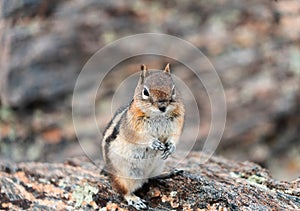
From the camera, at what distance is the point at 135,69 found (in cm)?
972

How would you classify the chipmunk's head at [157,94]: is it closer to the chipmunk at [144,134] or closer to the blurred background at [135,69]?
the chipmunk at [144,134]

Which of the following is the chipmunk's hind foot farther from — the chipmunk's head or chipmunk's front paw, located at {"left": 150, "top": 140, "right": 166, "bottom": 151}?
the chipmunk's head

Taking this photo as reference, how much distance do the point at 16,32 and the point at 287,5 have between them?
5.43 metres

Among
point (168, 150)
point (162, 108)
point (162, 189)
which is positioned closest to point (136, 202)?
point (162, 189)

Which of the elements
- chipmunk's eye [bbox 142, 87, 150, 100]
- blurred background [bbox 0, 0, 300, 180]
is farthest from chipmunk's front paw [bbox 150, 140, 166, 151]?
blurred background [bbox 0, 0, 300, 180]

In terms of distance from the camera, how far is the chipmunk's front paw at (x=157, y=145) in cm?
429

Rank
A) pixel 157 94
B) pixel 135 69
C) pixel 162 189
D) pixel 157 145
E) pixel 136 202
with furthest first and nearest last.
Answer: pixel 135 69, pixel 162 189, pixel 136 202, pixel 157 145, pixel 157 94

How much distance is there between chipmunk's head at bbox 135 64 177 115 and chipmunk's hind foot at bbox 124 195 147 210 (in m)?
0.79

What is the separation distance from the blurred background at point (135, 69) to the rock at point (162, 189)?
11.8 ft

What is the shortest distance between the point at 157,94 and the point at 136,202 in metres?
1.00

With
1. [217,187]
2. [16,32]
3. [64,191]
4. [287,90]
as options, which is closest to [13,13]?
[16,32]

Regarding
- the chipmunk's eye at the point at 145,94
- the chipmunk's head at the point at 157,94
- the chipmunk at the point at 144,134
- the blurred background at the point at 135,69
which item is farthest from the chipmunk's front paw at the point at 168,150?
the blurred background at the point at 135,69

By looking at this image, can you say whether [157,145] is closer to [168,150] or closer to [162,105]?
[168,150]

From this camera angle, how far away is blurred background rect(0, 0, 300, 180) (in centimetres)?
926
